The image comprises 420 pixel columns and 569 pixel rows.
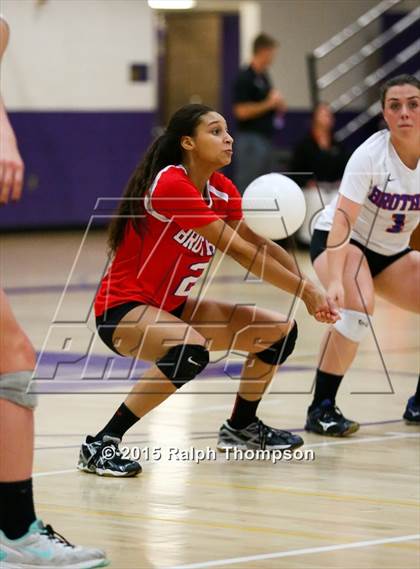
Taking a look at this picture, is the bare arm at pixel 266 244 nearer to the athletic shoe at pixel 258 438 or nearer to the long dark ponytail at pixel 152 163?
the long dark ponytail at pixel 152 163

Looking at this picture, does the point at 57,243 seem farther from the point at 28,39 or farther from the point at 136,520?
the point at 136,520

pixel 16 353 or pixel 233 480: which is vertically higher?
pixel 16 353

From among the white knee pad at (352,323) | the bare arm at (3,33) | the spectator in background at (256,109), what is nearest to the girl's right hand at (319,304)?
the white knee pad at (352,323)

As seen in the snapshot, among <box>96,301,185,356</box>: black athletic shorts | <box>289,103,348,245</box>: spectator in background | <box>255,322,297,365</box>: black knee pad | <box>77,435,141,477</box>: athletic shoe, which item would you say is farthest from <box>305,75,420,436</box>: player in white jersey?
<box>289,103,348,245</box>: spectator in background

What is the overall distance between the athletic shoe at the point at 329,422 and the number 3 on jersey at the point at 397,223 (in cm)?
80

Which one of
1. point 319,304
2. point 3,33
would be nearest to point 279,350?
point 319,304

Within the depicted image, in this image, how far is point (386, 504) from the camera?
171 inches

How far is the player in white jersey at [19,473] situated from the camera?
11.0ft

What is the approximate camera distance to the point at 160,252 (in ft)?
16.4

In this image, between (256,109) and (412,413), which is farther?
(256,109)

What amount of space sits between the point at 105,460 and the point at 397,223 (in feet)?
5.88

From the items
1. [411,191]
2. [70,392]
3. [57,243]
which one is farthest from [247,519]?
[57,243]

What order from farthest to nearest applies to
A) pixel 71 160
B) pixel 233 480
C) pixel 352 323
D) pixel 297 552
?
1. pixel 71 160
2. pixel 352 323
3. pixel 233 480
4. pixel 297 552

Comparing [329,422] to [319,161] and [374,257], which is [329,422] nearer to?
[374,257]
